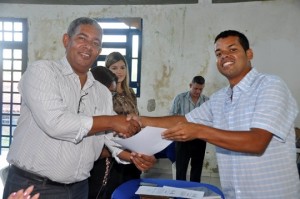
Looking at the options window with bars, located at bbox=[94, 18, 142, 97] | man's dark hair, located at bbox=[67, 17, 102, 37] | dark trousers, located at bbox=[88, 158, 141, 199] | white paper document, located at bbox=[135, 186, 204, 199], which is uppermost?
window with bars, located at bbox=[94, 18, 142, 97]

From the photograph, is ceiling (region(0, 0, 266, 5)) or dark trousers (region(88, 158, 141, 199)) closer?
dark trousers (region(88, 158, 141, 199))

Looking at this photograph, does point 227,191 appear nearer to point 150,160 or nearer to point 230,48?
point 150,160

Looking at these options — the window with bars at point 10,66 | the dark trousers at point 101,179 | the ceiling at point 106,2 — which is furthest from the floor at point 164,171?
Result: the dark trousers at point 101,179

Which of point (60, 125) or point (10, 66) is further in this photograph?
point (10, 66)

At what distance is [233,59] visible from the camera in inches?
65.9

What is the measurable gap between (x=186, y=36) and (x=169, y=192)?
4.55 metres

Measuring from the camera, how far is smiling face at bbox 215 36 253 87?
1675 mm

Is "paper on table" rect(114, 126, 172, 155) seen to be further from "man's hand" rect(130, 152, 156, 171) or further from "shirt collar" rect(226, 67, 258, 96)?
"shirt collar" rect(226, 67, 258, 96)

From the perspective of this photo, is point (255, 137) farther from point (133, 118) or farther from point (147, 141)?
point (133, 118)

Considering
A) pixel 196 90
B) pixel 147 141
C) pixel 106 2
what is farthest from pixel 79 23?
pixel 106 2

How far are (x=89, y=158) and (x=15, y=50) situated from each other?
5315mm

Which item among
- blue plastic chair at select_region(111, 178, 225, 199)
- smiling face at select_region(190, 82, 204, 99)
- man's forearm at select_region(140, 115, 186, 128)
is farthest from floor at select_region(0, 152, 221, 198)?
blue plastic chair at select_region(111, 178, 225, 199)

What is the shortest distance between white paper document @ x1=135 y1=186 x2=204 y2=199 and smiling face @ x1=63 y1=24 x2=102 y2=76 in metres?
0.70

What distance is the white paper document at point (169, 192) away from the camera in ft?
4.93
